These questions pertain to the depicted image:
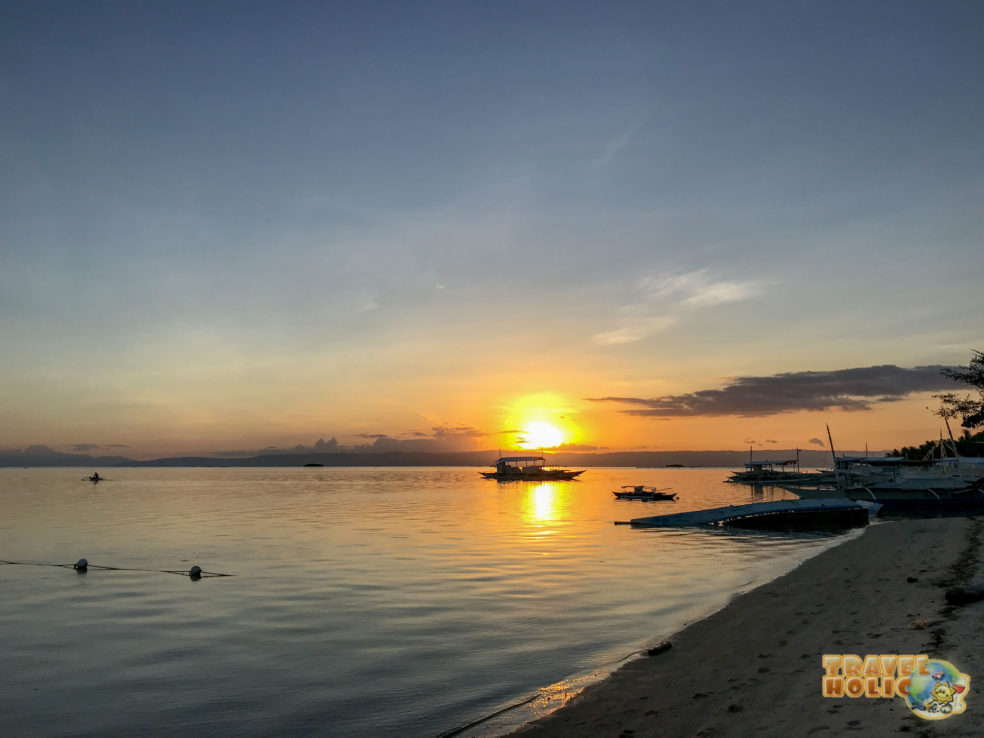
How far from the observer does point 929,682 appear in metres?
9.41

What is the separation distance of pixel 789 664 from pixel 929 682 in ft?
10.4

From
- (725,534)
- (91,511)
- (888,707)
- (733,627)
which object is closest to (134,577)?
(733,627)

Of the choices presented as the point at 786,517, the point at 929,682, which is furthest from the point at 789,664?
the point at 786,517

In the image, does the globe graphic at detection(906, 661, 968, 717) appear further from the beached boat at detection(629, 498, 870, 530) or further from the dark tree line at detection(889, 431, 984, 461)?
the dark tree line at detection(889, 431, 984, 461)

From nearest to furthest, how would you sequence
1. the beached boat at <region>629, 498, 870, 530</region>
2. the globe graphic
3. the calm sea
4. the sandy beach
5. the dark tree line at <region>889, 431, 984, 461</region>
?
the globe graphic
the sandy beach
the calm sea
the beached boat at <region>629, 498, 870, 530</region>
the dark tree line at <region>889, 431, 984, 461</region>

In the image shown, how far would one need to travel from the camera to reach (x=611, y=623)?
19.6 m

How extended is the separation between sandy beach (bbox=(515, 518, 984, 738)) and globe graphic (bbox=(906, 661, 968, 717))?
16 cm

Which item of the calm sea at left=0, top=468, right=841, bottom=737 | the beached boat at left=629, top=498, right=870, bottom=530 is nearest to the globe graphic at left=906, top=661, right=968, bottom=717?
→ the calm sea at left=0, top=468, right=841, bottom=737

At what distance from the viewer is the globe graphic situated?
28.5 feet

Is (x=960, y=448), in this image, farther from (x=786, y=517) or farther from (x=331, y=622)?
(x=331, y=622)

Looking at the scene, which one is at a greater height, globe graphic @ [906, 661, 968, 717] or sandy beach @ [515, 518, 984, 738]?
globe graphic @ [906, 661, 968, 717]

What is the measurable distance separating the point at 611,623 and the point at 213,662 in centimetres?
1132

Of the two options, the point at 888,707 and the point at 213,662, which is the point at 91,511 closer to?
the point at 213,662

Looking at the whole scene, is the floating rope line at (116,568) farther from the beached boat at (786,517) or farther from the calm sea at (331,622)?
the beached boat at (786,517)
